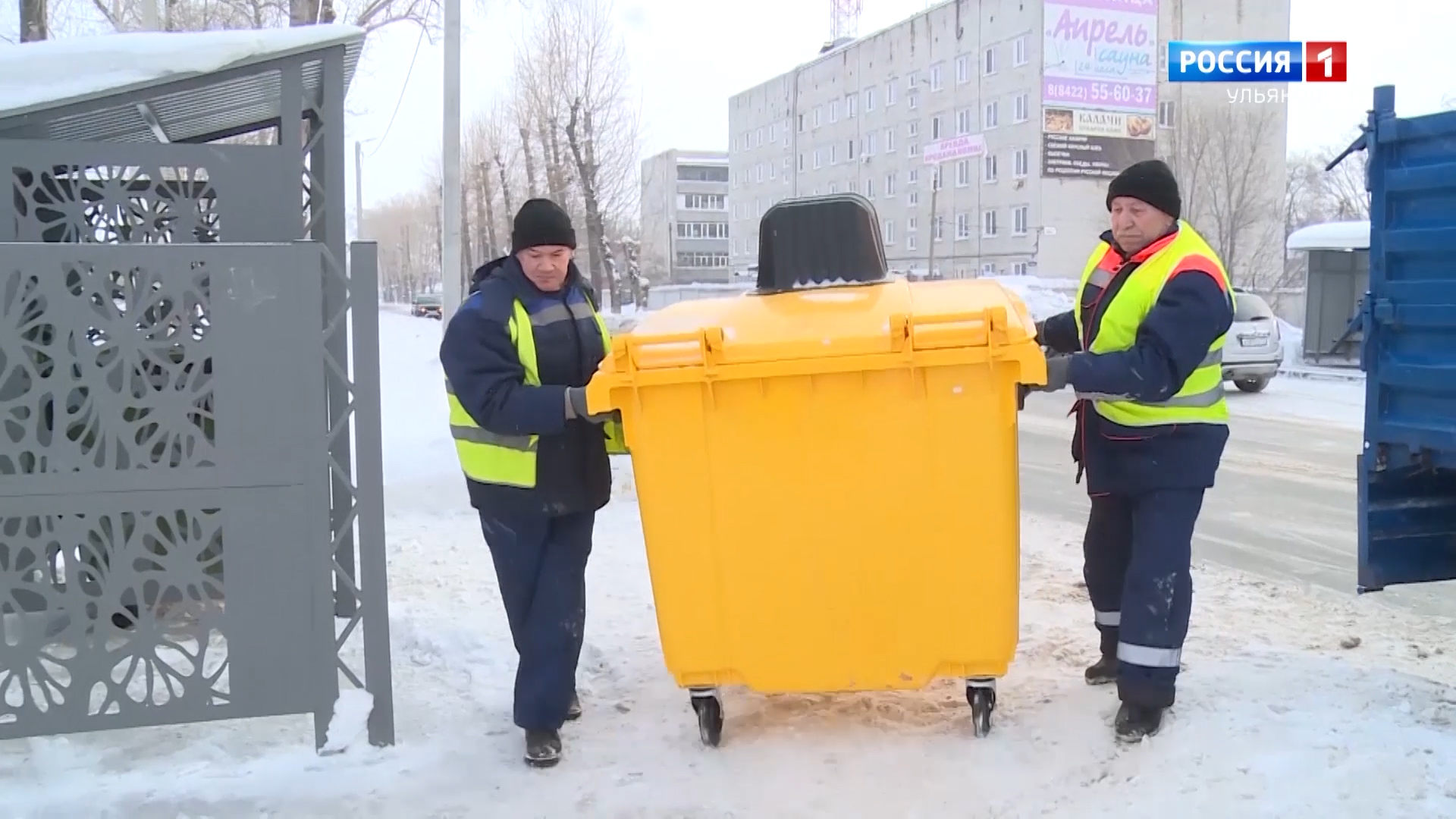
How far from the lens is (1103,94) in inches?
1645

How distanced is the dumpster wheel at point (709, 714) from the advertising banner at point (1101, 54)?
41.4 m

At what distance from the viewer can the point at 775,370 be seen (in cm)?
304

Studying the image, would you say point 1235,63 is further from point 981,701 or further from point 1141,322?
point 981,701

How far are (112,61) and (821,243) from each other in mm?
2230

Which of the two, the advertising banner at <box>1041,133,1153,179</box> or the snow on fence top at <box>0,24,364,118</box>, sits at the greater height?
the advertising banner at <box>1041,133,1153,179</box>

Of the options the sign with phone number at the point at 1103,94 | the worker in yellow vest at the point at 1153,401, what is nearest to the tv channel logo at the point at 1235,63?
the sign with phone number at the point at 1103,94

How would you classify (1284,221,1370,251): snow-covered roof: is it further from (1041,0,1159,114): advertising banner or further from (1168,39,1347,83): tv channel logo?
(1041,0,1159,114): advertising banner

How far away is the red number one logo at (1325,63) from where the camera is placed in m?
22.3

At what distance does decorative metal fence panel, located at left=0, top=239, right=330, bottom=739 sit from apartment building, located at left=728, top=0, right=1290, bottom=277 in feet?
123

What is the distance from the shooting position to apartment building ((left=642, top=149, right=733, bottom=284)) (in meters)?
77.2

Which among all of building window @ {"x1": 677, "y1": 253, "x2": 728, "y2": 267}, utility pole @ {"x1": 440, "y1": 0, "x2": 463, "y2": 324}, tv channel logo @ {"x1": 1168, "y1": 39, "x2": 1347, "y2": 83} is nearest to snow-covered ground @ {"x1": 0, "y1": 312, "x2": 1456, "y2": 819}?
utility pole @ {"x1": 440, "y1": 0, "x2": 463, "y2": 324}

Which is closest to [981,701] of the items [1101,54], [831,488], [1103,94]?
[831,488]

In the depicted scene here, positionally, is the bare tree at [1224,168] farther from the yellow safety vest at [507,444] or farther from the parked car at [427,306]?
the yellow safety vest at [507,444]

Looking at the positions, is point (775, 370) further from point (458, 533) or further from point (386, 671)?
point (458, 533)
